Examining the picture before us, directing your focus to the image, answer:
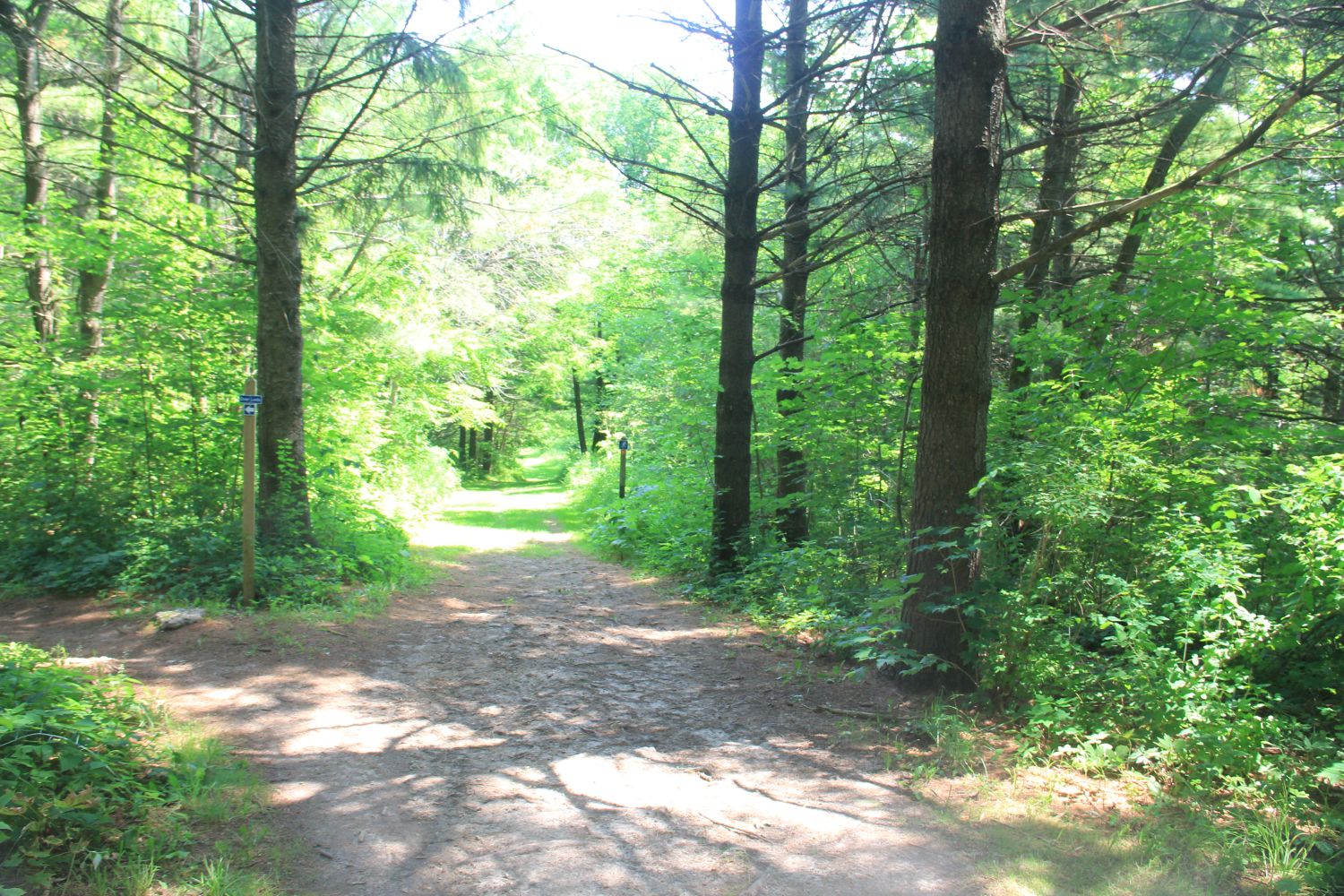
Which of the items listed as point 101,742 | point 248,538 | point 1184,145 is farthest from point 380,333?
point 1184,145

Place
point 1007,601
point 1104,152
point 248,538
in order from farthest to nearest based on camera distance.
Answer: point 1104,152 → point 248,538 → point 1007,601

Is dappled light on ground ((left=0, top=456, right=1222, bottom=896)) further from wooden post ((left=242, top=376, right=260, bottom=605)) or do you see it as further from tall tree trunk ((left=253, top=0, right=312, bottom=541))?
tall tree trunk ((left=253, top=0, right=312, bottom=541))

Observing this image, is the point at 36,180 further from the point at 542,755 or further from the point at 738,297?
the point at 542,755

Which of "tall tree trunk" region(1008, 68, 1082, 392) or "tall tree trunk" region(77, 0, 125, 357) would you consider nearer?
"tall tree trunk" region(1008, 68, 1082, 392)

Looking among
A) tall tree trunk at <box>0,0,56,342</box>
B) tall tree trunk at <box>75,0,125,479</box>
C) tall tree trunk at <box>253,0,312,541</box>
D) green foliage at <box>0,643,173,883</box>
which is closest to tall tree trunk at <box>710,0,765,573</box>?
tall tree trunk at <box>253,0,312,541</box>

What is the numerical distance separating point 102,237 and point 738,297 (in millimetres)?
7500

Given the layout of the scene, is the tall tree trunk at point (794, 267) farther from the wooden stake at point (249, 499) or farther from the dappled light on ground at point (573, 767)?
the wooden stake at point (249, 499)

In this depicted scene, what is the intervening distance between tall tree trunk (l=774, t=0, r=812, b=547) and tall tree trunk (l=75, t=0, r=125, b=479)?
6.77m

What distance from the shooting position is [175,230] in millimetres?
8875

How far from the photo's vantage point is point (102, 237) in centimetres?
902

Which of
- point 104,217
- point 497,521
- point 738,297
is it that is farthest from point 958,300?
point 497,521

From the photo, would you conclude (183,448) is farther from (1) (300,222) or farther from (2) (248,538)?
(1) (300,222)

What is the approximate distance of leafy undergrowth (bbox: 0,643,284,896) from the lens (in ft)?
9.45

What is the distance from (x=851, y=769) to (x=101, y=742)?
3716 mm
